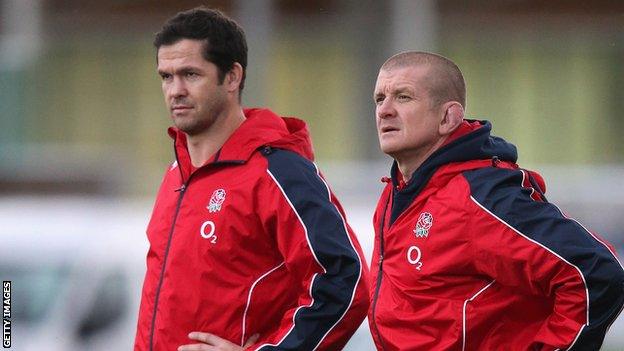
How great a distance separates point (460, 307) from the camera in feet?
13.2

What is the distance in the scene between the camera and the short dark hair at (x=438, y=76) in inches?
170

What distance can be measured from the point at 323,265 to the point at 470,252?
1.31 feet

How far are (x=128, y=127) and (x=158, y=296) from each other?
29.0 feet

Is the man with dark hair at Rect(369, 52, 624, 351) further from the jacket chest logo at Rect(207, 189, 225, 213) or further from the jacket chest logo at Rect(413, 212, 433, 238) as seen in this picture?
the jacket chest logo at Rect(207, 189, 225, 213)

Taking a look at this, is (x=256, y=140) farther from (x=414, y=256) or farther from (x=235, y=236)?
(x=414, y=256)

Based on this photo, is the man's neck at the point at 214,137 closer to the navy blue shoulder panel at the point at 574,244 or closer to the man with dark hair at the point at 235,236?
the man with dark hair at the point at 235,236

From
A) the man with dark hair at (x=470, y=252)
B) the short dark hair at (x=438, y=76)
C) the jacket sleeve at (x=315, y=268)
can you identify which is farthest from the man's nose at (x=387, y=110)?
the jacket sleeve at (x=315, y=268)

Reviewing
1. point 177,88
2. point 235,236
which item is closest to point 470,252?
point 235,236

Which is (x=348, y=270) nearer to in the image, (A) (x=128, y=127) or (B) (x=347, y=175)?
(B) (x=347, y=175)

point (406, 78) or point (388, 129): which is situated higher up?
point (406, 78)

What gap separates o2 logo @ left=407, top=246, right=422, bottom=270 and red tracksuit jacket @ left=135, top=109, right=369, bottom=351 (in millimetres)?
150

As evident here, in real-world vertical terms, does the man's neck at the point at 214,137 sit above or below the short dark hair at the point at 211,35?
below

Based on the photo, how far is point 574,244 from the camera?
12.9ft

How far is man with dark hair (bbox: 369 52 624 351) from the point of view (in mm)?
3938
